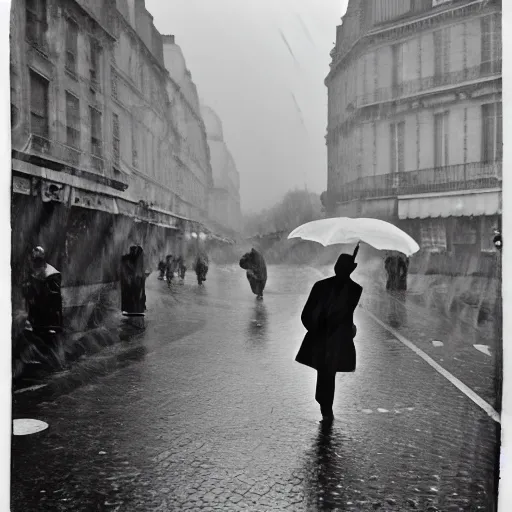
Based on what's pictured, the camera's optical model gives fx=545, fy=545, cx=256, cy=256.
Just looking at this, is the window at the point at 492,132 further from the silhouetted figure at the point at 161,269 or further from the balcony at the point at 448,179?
the silhouetted figure at the point at 161,269

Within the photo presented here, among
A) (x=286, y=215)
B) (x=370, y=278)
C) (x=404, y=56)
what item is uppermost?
(x=404, y=56)

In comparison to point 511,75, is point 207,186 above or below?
below

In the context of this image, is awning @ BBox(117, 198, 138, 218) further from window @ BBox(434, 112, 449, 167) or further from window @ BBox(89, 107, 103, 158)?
window @ BBox(434, 112, 449, 167)

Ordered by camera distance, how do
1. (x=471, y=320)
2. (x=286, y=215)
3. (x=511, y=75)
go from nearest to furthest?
(x=511, y=75)
(x=471, y=320)
(x=286, y=215)

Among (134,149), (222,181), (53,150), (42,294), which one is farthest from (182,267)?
(53,150)

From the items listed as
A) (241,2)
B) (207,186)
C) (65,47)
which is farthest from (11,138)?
(241,2)

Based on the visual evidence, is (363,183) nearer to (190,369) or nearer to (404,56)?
(404,56)

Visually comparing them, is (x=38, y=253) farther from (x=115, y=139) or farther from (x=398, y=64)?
(x=398, y=64)

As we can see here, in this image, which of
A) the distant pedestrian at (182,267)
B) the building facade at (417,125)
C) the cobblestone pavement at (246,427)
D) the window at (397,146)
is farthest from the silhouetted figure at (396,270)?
the distant pedestrian at (182,267)

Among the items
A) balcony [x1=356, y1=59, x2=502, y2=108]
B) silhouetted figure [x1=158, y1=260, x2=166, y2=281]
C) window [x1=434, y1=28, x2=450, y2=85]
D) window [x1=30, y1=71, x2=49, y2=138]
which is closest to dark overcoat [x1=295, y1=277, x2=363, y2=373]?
silhouetted figure [x1=158, y1=260, x2=166, y2=281]
